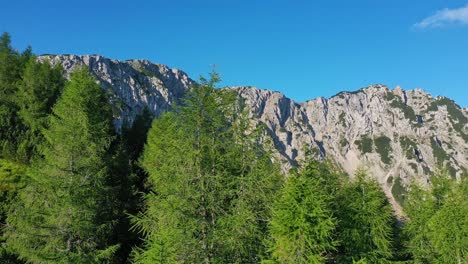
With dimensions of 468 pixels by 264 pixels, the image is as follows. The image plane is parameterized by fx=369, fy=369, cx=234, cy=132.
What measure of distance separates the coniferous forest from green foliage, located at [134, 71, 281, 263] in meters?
0.05

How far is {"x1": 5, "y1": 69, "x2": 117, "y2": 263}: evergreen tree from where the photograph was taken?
19.0 meters

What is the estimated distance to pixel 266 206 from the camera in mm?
16391

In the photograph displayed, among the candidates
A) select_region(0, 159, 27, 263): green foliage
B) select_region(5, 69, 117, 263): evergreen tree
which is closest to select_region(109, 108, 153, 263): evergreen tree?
select_region(5, 69, 117, 263): evergreen tree

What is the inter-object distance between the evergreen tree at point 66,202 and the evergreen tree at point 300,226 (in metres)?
9.35

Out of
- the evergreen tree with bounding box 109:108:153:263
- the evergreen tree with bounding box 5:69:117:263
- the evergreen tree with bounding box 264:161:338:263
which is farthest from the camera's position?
the evergreen tree with bounding box 109:108:153:263

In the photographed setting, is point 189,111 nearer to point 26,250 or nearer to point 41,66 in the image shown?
point 26,250

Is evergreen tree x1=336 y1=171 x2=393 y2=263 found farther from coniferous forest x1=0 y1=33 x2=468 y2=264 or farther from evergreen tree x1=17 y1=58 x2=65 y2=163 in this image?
evergreen tree x1=17 y1=58 x2=65 y2=163

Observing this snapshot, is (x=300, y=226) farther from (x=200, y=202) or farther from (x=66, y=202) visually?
(x=66, y=202)

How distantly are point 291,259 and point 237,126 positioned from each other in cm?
602

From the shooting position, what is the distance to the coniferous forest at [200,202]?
47.2 ft

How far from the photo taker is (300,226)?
1592cm

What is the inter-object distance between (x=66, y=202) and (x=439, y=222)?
76.7ft

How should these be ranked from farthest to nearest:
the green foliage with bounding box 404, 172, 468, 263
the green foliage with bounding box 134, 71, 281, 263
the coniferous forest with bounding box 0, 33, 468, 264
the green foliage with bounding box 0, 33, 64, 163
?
the green foliage with bounding box 0, 33, 64, 163 → the green foliage with bounding box 404, 172, 468, 263 → the coniferous forest with bounding box 0, 33, 468, 264 → the green foliage with bounding box 134, 71, 281, 263

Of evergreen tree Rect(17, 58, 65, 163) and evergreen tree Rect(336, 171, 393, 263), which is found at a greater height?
evergreen tree Rect(17, 58, 65, 163)
